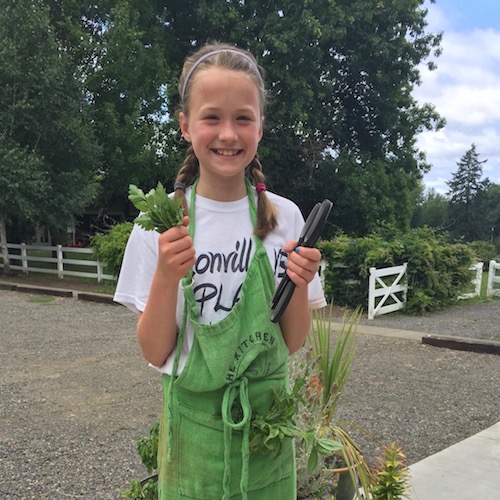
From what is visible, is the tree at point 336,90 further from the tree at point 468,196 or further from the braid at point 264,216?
the tree at point 468,196

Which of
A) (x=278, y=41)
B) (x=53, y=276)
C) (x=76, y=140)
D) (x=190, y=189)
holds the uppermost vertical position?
(x=278, y=41)

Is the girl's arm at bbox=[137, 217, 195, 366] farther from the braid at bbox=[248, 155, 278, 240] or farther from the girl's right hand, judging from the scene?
the braid at bbox=[248, 155, 278, 240]

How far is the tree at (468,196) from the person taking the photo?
5663 centimetres

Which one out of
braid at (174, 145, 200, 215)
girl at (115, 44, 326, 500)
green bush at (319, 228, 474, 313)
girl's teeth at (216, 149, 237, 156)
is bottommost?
green bush at (319, 228, 474, 313)

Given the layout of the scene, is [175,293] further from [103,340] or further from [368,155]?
[368,155]

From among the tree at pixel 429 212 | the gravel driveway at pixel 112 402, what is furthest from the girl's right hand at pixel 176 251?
the tree at pixel 429 212

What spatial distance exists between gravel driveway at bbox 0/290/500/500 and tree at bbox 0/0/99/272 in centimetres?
647

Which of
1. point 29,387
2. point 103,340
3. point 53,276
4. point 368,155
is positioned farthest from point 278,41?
point 29,387

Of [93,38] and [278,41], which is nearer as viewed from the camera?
[278,41]

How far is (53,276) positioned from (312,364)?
1386 cm

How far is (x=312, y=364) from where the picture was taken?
2.73 metres

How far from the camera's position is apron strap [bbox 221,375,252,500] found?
1347mm

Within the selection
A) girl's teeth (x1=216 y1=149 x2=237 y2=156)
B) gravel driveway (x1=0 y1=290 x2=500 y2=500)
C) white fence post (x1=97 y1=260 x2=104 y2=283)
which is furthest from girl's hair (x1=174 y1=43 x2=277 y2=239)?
white fence post (x1=97 y1=260 x2=104 y2=283)

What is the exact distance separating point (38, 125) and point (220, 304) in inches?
562
